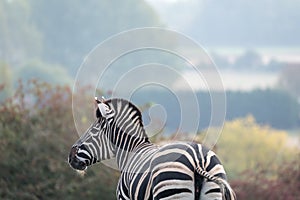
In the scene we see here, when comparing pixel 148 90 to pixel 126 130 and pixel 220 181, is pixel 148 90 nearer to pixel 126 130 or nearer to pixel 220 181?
pixel 126 130

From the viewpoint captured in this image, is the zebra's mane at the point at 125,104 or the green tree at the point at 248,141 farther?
the green tree at the point at 248,141

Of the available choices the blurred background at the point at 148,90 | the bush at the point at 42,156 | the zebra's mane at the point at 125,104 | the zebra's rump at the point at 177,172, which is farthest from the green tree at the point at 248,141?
the zebra's rump at the point at 177,172

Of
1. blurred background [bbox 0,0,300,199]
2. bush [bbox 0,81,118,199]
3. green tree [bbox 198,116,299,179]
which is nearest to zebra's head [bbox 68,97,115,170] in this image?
blurred background [bbox 0,0,300,199]

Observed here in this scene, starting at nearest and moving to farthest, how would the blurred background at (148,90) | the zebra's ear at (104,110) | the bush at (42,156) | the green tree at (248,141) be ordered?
the zebra's ear at (104,110) → the bush at (42,156) → the blurred background at (148,90) → the green tree at (248,141)

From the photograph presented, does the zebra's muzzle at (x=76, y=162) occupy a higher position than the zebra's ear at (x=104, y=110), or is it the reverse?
the zebra's ear at (x=104, y=110)

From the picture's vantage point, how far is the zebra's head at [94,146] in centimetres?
505

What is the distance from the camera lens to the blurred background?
969 centimetres

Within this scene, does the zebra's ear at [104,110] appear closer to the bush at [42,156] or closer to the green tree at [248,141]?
the bush at [42,156]

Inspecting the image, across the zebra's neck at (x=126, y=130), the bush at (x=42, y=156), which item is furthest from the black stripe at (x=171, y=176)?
the bush at (x=42, y=156)

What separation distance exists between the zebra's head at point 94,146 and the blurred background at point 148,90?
2.82 m

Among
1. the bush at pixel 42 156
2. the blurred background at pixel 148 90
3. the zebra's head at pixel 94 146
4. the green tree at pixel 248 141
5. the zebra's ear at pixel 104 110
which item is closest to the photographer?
the zebra's ear at pixel 104 110

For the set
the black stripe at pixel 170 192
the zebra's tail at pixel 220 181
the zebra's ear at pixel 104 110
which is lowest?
the black stripe at pixel 170 192

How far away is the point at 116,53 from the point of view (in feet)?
19.0

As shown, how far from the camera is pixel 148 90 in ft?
47.5
